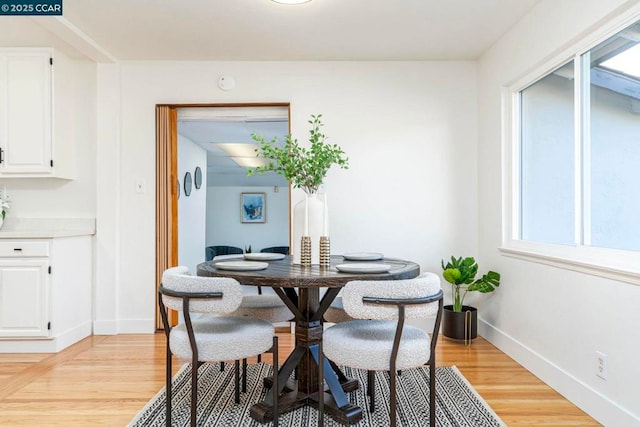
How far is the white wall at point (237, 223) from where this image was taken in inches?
385

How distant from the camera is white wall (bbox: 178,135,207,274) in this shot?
5.10 m

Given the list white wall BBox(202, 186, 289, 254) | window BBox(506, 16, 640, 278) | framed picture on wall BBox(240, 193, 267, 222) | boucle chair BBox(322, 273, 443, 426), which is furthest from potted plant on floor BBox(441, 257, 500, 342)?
framed picture on wall BBox(240, 193, 267, 222)

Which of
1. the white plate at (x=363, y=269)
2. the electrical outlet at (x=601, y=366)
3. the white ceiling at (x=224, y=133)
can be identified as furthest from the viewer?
the white ceiling at (x=224, y=133)

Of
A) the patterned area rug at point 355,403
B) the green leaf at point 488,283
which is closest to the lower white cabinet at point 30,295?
the patterned area rug at point 355,403

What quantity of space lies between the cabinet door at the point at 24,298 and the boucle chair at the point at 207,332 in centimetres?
167

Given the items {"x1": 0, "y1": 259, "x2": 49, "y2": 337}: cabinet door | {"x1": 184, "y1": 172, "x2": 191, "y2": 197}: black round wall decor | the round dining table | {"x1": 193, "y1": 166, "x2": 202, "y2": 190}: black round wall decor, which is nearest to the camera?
the round dining table

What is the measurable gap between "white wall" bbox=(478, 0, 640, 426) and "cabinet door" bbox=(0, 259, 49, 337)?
3361 millimetres

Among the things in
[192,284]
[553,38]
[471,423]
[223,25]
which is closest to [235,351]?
[192,284]

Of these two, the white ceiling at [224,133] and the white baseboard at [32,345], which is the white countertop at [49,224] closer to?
the white baseboard at [32,345]

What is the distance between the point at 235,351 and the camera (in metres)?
1.92

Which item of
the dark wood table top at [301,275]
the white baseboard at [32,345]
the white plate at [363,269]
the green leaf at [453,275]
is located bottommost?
the white baseboard at [32,345]

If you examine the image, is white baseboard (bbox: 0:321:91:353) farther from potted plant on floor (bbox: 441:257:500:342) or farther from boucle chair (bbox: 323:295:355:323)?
potted plant on floor (bbox: 441:257:500:342)

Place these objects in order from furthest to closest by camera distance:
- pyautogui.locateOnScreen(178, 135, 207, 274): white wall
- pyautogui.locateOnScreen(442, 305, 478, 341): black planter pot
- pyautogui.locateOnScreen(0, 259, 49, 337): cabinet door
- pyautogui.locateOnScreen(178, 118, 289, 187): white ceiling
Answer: pyautogui.locateOnScreen(178, 135, 207, 274): white wall < pyautogui.locateOnScreen(178, 118, 289, 187): white ceiling < pyautogui.locateOnScreen(442, 305, 478, 341): black planter pot < pyautogui.locateOnScreen(0, 259, 49, 337): cabinet door

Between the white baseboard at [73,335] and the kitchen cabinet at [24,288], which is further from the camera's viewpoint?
the white baseboard at [73,335]
